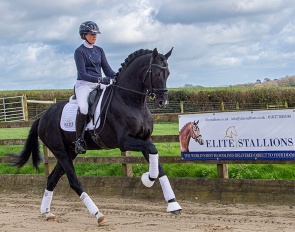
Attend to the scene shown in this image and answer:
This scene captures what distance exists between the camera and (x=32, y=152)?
386 inches

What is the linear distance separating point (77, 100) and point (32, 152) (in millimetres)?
2200

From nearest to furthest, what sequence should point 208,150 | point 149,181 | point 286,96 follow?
1. point 149,181
2. point 208,150
3. point 286,96

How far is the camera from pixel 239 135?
8820mm

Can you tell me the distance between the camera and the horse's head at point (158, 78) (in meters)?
7.02

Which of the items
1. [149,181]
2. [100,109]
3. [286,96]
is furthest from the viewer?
[286,96]

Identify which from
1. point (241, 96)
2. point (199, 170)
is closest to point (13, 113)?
point (241, 96)

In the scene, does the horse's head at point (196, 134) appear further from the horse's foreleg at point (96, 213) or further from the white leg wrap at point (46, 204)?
the white leg wrap at point (46, 204)

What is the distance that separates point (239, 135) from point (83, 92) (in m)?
2.84

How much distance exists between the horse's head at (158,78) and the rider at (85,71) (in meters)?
1.12

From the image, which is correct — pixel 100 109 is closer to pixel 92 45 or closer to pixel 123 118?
pixel 123 118

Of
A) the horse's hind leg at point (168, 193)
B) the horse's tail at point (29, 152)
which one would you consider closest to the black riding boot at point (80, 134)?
the horse's hind leg at point (168, 193)

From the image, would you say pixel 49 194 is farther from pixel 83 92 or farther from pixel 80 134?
pixel 83 92

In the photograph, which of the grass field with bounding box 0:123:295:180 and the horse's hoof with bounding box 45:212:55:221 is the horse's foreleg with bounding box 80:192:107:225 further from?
the grass field with bounding box 0:123:295:180

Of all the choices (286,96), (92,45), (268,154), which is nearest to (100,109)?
(92,45)
